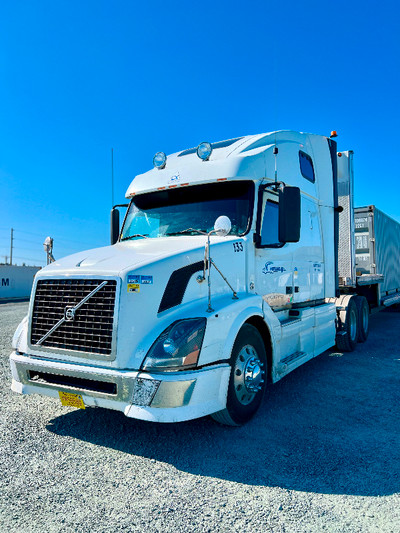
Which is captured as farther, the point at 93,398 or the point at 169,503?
the point at 93,398

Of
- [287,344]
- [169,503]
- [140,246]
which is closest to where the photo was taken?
[169,503]

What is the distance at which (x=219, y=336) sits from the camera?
3660mm

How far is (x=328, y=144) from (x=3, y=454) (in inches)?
252

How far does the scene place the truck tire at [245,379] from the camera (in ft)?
12.8

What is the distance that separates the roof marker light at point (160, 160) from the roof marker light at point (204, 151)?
61 centimetres

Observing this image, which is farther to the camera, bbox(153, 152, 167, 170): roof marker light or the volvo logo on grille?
bbox(153, 152, 167, 170): roof marker light

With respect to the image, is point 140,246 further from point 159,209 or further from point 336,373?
point 336,373

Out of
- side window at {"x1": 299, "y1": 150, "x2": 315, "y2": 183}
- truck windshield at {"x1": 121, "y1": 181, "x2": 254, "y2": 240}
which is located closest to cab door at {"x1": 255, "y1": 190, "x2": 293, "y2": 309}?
truck windshield at {"x1": 121, "y1": 181, "x2": 254, "y2": 240}

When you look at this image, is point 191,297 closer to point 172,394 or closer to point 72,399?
point 172,394

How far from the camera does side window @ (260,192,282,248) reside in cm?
479

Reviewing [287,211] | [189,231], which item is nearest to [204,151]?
[189,231]

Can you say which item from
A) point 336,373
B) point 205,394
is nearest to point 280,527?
point 205,394

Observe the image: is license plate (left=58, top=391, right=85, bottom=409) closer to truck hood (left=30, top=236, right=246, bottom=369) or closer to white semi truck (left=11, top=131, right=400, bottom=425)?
white semi truck (left=11, top=131, right=400, bottom=425)

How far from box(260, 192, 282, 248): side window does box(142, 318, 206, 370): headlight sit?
5.49 feet
